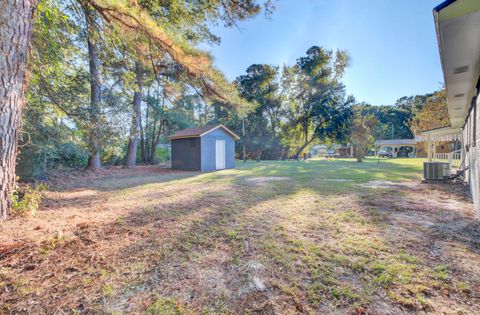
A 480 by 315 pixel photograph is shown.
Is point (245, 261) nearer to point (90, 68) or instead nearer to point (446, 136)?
point (90, 68)

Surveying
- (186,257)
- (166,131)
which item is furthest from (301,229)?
(166,131)

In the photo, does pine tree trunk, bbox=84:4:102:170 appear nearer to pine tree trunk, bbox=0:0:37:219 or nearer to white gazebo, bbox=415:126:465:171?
pine tree trunk, bbox=0:0:37:219

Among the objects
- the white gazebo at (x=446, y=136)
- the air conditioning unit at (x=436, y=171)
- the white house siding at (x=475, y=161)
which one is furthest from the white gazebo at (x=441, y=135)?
the white house siding at (x=475, y=161)

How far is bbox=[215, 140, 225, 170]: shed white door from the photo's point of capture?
491 inches

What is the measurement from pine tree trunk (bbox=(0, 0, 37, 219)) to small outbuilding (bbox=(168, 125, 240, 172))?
8.45m

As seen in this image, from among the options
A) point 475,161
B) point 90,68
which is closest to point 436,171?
point 475,161

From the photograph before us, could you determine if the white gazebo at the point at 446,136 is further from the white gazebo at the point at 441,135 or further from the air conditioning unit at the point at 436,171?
the air conditioning unit at the point at 436,171

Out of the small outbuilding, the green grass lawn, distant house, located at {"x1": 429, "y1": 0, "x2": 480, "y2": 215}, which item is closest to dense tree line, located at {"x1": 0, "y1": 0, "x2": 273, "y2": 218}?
the green grass lawn

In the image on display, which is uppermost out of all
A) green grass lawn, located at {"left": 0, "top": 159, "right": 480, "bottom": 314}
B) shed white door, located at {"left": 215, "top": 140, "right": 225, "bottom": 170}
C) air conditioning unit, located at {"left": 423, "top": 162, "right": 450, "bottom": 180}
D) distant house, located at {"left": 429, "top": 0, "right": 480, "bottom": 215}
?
distant house, located at {"left": 429, "top": 0, "right": 480, "bottom": 215}

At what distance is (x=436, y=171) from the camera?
6.82 metres

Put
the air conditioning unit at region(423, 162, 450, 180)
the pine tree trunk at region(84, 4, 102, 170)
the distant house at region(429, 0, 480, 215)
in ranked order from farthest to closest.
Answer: the air conditioning unit at region(423, 162, 450, 180) < the pine tree trunk at region(84, 4, 102, 170) < the distant house at region(429, 0, 480, 215)

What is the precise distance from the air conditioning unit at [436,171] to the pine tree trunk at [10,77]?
407 inches

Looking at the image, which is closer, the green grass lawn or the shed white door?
the green grass lawn

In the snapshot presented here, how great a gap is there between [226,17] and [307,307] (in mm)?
5824
